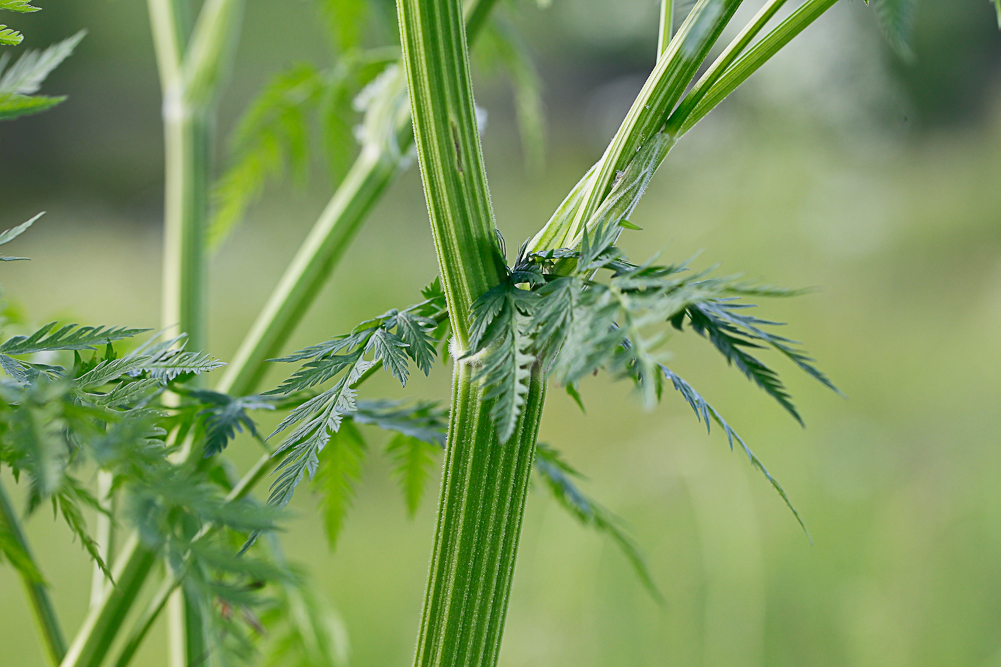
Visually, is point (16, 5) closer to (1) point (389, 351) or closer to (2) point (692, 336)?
(1) point (389, 351)

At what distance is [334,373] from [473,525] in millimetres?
46

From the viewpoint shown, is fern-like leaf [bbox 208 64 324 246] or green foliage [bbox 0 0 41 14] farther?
fern-like leaf [bbox 208 64 324 246]

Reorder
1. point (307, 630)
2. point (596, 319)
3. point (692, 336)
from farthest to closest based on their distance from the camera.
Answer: point (692, 336) < point (307, 630) < point (596, 319)

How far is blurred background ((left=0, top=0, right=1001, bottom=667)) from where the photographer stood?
A: 3.08 ft

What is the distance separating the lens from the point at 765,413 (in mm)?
1244

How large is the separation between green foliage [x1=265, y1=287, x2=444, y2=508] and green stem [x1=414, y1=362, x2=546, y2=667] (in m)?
0.01

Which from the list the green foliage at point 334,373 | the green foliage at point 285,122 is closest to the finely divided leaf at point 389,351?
the green foliage at point 334,373

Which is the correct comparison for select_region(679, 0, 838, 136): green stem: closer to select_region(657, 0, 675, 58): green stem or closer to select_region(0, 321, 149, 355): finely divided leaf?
select_region(657, 0, 675, 58): green stem

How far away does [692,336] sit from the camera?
158 centimetres

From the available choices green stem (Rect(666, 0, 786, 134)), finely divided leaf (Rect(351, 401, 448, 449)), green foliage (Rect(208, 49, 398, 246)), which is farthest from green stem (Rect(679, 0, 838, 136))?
green foliage (Rect(208, 49, 398, 246))

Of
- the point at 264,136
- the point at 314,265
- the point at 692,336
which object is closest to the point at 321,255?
the point at 314,265

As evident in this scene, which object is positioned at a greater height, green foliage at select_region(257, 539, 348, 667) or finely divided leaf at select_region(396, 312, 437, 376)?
finely divided leaf at select_region(396, 312, 437, 376)

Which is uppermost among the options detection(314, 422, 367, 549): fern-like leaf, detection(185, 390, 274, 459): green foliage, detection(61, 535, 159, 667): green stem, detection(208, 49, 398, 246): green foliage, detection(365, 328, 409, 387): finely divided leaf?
detection(208, 49, 398, 246): green foliage

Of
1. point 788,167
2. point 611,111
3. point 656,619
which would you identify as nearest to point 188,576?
point 656,619
